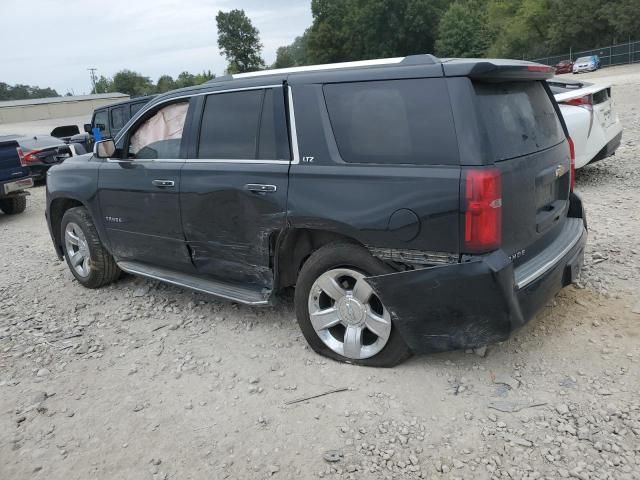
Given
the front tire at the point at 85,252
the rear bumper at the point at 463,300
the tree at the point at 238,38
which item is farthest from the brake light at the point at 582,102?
the tree at the point at 238,38

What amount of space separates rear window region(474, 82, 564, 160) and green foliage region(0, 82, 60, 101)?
12203 centimetres

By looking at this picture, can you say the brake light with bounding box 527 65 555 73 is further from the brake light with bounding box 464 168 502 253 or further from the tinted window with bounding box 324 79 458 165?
the brake light with bounding box 464 168 502 253

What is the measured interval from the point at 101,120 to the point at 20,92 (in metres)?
120

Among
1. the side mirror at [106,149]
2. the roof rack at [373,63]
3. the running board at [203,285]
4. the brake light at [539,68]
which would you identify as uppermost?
the roof rack at [373,63]

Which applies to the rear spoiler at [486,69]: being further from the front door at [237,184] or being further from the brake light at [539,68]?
the front door at [237,184]

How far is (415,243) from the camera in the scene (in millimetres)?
3010

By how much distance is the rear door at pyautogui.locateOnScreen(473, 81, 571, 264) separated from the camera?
294 cm

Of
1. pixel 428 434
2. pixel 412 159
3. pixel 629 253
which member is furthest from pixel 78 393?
pixel 629 253

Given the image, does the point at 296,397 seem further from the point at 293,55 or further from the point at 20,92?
the point at 293,55

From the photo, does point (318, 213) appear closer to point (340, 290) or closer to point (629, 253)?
point (340, 290)

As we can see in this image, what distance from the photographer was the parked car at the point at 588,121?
682 centimetres

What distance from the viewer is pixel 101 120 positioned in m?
14.5

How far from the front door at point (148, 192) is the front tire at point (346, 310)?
1.25 meters

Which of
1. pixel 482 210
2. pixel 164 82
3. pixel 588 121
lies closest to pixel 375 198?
pixel 482 210
